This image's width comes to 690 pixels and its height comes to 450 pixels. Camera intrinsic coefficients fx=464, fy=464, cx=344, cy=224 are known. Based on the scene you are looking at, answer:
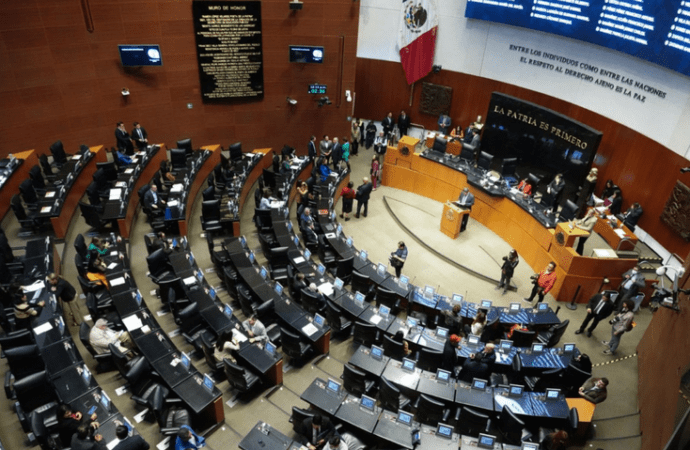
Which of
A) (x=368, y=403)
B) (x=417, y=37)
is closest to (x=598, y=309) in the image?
(x=368, y=403)

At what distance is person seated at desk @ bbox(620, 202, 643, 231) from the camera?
44.4 feet

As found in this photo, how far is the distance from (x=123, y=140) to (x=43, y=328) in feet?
24.3

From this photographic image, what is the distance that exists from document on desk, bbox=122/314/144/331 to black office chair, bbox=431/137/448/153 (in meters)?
11.8

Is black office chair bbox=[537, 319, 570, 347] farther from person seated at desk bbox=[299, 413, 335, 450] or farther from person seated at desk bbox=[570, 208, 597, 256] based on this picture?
person seated at desk bbox=[299, 413, 335, 450]

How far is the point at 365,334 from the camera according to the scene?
372 inches

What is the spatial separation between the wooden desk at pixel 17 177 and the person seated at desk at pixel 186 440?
828cm

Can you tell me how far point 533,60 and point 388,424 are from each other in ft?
46.6

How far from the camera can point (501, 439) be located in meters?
8.23

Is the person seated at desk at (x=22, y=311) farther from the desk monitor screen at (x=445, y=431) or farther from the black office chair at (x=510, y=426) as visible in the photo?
the black office chair at (x=510, y=426)

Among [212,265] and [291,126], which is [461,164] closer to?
[291,126]

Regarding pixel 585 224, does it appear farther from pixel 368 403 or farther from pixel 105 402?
pixel 105 402

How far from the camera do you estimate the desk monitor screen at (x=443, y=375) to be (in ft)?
27.9

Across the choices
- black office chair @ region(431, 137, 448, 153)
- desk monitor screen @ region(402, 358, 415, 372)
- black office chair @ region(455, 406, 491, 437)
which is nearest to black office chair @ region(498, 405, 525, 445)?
black office chair @ region(455, 406, 491, 437)

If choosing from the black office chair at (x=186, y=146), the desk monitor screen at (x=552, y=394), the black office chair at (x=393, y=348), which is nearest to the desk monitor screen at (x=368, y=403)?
the black office chair at (x=393, y=348)
